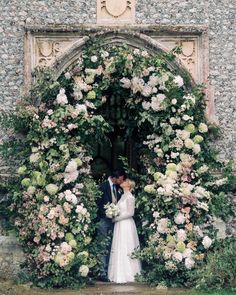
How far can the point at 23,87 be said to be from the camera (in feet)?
37.1

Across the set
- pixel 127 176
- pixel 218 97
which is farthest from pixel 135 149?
pixel 218 97

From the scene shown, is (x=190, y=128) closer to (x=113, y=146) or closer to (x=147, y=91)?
(x=147, y=91)

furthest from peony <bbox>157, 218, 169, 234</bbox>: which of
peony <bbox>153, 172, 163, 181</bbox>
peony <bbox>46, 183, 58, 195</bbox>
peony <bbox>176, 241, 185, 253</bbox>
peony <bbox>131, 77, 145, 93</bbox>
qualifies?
peony <bbox>131, 77, 145, 93</bbox>

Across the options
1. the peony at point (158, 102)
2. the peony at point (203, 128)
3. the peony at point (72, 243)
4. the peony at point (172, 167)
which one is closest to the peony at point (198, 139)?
the peony at point (203, 128)

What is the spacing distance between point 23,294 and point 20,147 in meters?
2.28

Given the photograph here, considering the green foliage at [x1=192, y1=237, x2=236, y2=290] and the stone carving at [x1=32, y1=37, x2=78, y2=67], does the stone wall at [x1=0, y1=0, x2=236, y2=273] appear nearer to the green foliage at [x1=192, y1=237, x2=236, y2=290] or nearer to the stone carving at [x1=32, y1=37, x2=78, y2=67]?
the stone carving at [x1=32, y1=37, x2=78, y2=67]

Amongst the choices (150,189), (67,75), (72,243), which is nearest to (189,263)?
(150,189)

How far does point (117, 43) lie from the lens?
1147 cm

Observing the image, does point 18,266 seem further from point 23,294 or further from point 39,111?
point 39,111

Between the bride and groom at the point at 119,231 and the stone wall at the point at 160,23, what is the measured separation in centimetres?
152

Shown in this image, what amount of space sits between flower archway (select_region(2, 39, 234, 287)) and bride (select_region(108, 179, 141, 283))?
0.59ft

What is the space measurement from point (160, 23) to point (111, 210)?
2.80m

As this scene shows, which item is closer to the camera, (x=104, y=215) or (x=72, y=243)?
(x=72, y=243)

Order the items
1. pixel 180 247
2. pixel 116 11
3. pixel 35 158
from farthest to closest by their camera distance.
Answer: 1. pixel 116 11
2. pixel 35 158
3. pixel 180 247
